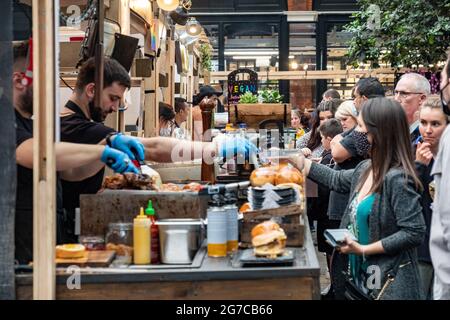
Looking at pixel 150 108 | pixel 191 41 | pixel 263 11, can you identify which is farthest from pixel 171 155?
pixel 263 11

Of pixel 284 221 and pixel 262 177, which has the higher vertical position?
pixel 262 177

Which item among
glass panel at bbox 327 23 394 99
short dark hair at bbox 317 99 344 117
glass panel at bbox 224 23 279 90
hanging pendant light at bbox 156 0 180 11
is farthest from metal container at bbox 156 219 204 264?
glass panel at bbox 224 23 279 90

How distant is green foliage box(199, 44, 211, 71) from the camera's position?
16.1 meters

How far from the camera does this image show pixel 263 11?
60.0 feet

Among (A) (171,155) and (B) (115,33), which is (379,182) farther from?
(B) (115,33)

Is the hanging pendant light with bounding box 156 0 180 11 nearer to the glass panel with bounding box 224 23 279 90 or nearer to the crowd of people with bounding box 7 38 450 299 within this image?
the crowd of people with bounding box 7 38 450 299

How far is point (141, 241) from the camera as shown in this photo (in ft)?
10.6

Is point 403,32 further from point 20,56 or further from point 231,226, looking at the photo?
point 20,56

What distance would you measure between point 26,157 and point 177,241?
763mm

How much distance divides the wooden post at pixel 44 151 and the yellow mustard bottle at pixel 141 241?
392 mm

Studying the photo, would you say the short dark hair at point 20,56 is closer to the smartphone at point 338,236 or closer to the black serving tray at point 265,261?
the black serving tray at point 265,261

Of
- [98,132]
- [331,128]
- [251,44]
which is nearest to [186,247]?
[98,132]

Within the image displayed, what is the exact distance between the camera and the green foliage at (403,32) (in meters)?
8.54

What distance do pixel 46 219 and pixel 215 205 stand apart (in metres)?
0.82
